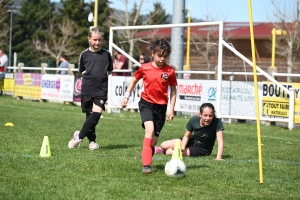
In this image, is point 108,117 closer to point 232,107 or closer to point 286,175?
point 232,107

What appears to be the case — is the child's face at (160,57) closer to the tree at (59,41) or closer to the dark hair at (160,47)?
the dark hair at (160,47)

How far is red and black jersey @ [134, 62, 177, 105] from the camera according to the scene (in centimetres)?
896

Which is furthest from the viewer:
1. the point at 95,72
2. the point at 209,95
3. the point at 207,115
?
the point at 209,95

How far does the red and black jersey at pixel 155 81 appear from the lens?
8961 millimetres

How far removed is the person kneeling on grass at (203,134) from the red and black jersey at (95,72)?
172 cm

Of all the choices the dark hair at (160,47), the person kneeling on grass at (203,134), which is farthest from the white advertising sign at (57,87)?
the dark hair at (160,47)

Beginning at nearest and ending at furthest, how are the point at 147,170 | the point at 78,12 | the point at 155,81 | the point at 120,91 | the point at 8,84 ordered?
the point at 147,170
the point at 155,81
the point at 120,91
the point at 8,84
the point at 78,12

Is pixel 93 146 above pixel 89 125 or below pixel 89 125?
below

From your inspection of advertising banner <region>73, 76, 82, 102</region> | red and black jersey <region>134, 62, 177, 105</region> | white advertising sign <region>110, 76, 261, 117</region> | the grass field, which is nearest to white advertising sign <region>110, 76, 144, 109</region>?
white advertising sign <region>110, 76, 261, 117</region>

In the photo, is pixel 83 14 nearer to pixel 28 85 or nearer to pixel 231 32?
pixel 231 32

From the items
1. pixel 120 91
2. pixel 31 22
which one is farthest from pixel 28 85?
pixel 31 22

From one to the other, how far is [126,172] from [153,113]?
1029mm

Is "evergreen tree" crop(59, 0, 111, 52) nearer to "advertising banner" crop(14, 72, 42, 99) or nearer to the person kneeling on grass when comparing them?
"advertising banner" crop(14, 72, 42, 99)

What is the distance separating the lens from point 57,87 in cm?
2766
